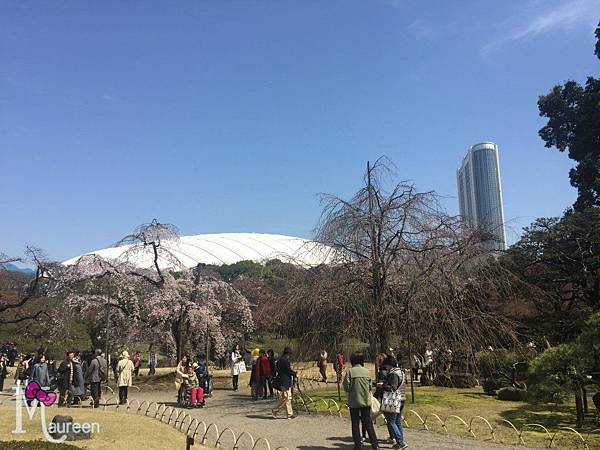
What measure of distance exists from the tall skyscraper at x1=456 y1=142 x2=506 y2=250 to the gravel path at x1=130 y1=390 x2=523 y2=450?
5665 mm

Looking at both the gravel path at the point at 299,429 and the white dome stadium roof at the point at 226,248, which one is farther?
the white dome stadium roof at the point at 226,248

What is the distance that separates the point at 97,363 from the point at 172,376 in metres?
7.63

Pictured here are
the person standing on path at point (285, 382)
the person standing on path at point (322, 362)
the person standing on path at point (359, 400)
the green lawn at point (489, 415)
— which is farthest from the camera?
the person standing on path at point (322, 362)

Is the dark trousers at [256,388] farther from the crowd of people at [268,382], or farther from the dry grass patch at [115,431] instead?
the dry grass patch at [115,431]

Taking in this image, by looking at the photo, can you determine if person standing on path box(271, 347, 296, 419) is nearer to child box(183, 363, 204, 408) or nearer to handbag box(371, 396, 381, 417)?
child box(183, 363, 204, 408)

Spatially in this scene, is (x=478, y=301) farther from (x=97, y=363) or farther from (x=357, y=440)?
(x=97, y=363)

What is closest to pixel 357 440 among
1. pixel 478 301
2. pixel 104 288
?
pixel 478 301

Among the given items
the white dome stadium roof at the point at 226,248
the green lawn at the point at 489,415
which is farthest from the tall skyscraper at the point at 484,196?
the white dome stadium roof at the point at 226,248

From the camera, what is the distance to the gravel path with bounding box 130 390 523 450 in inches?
314

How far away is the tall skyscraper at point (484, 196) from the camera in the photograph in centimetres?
1375

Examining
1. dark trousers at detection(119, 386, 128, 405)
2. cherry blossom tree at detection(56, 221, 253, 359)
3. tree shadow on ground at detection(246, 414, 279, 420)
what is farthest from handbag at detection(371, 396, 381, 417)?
cherry blossom tree at detection(56, 221, 253, 359)

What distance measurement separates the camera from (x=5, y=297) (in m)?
28.8

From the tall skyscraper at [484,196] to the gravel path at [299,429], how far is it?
18.6 ft

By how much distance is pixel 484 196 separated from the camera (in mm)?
32500
